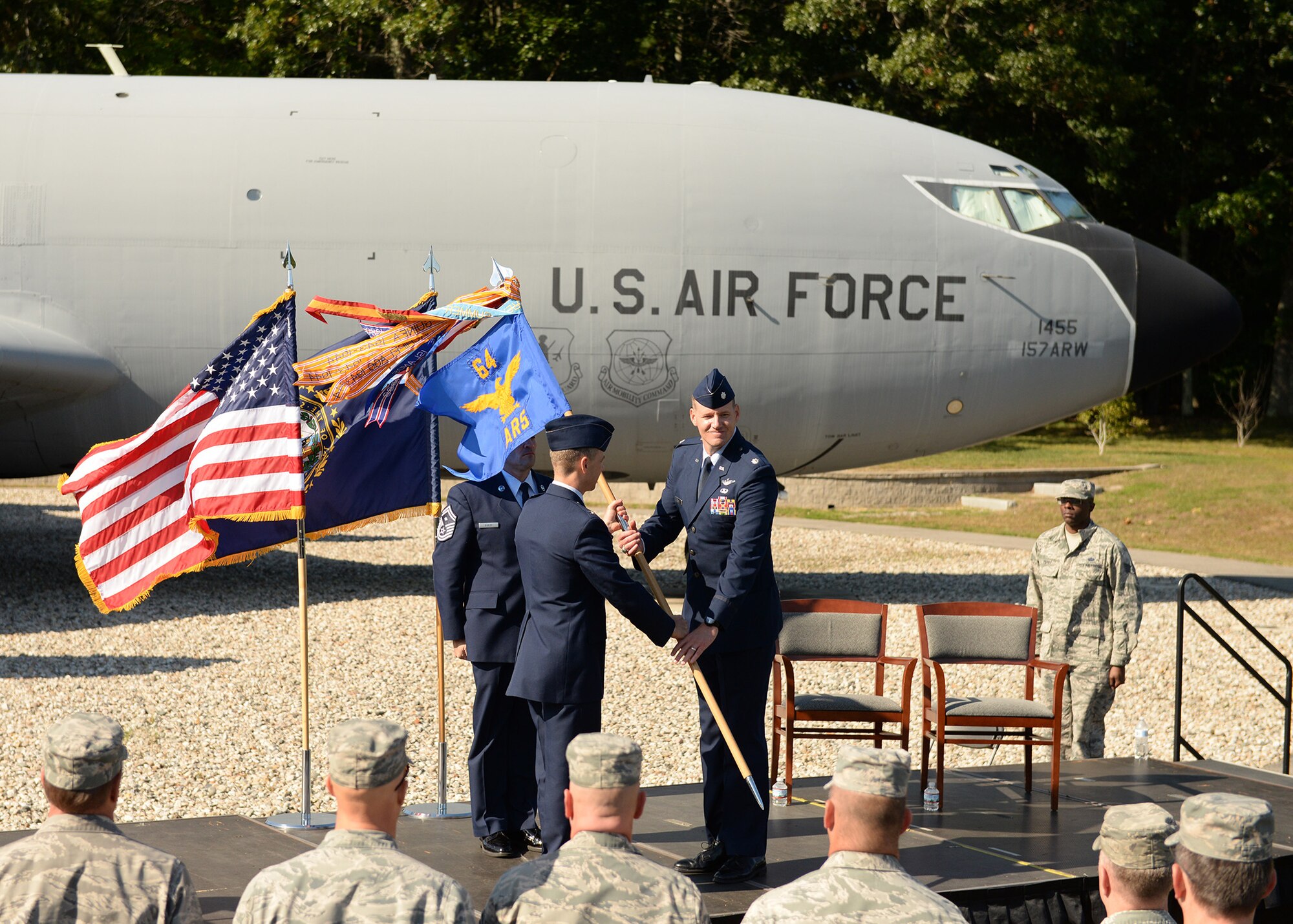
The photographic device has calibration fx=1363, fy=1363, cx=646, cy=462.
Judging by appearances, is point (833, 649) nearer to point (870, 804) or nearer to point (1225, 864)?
point (870, 804)

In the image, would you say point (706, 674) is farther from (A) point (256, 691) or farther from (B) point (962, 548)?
(B) point (962, 548)

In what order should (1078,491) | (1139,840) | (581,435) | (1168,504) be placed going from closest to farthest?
1. (1139,840)
2. (581,435)
3. (1078,491)
4. (1168,504)

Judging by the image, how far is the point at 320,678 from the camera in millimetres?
10492

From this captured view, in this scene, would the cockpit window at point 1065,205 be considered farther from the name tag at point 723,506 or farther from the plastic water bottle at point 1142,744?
the name tag at point 723,506

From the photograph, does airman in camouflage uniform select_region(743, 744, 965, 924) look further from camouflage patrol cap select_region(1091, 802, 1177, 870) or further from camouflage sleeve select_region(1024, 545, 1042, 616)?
camouflage sleeve select_region(1024, 545, 1042, 616)

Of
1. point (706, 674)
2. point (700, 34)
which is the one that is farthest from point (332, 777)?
point (700, 34)

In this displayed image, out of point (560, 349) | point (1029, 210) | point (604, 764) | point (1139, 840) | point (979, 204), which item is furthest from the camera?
point (1029, 210)

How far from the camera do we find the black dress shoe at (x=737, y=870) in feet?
18.1

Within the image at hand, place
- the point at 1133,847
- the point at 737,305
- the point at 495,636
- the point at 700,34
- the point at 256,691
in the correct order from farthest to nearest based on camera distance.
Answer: the point at 700,34, the point at 737,305, the point at 256,691, the point at 495,636, the point at 1133,847

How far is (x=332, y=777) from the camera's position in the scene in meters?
3.34

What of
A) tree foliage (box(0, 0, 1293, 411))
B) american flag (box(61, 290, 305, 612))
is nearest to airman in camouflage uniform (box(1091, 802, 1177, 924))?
american flag (box(61, 290, 305, 612))

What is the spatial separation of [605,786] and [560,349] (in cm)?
962

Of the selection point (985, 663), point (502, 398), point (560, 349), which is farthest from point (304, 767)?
point (560, 349)

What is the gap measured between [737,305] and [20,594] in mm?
7869
